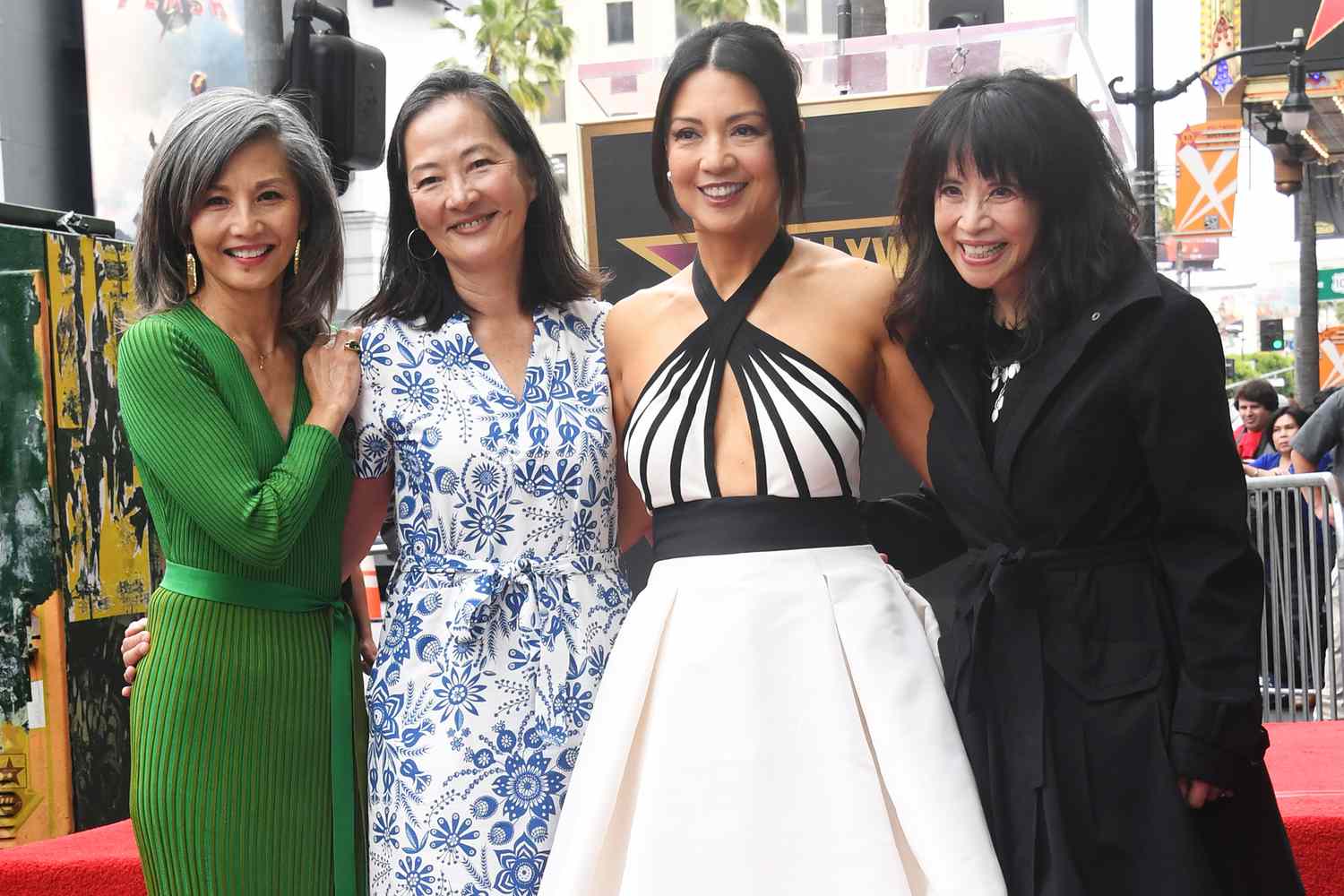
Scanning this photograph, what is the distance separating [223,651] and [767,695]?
968 millimetres

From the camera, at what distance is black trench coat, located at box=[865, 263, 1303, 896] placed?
7.25ft

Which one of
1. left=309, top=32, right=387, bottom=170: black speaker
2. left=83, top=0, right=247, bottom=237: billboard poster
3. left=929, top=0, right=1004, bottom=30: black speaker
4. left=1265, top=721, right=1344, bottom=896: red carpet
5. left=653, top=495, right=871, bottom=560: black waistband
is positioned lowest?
left=1265, top=721, right=1344, bottom=896: red carpet

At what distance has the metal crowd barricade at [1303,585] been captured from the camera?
6246mm

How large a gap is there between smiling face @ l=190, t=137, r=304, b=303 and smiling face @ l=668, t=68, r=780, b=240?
2.46 ft

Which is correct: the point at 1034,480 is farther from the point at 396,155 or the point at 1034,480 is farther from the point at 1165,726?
the point at 396,155

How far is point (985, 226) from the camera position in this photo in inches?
93.3

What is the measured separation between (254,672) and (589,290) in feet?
3.35

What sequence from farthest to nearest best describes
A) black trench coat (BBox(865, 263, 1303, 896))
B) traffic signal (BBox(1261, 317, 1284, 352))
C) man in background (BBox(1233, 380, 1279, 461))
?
traffic signal (BBox(1261, 317, 1284, 352)) → man in background (BBox(1233, 380, 1279, 461)) → black trench coat (BBox(865, 263, 1303, 896))

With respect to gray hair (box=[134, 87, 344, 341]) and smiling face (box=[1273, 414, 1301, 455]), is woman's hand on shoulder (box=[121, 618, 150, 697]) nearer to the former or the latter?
gray hair (box=[134, 87, 344, 341])

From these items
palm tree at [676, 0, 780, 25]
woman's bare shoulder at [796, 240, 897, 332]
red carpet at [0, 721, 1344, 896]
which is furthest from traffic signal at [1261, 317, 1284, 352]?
woman's bare shoulder at [796, 240, 897, 332]

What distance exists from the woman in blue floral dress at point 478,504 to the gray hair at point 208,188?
149mm

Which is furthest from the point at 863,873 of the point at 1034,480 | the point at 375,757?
the point at 375,757

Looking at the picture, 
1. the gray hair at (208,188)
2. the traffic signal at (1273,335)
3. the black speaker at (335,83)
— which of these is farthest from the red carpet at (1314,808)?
the traffic signal at (1273,335)

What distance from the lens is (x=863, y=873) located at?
2.24 metres
